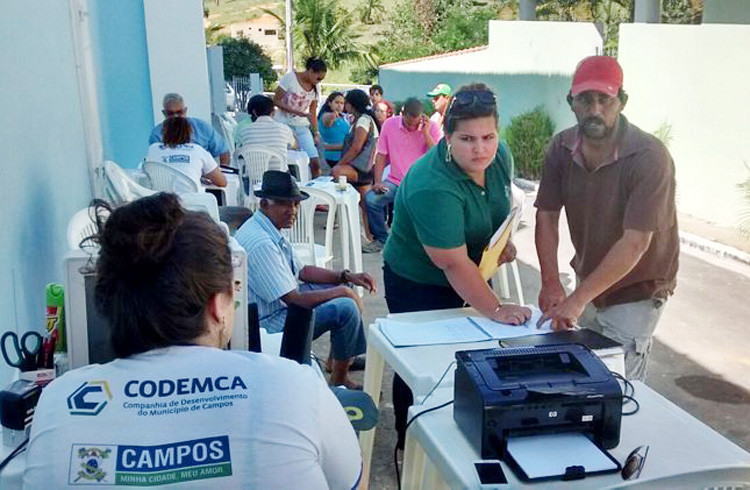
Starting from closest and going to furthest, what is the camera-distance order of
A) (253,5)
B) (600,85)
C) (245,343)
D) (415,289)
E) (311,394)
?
1. (311,394)
2. (245,343)
3. (600,85)
4. (415,289)
5. (253,5)

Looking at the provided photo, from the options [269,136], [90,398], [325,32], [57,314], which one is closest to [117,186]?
[57,314]

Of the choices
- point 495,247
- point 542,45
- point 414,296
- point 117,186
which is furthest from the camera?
point 542,45

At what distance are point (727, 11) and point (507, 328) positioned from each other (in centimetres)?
953

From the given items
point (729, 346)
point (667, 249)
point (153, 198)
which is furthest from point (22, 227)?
point (729, 346)

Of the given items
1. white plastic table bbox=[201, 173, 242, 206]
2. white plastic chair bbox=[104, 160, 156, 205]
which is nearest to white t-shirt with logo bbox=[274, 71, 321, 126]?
white plastic table bbox=[201, 173, 242, 206]

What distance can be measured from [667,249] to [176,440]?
205 centimetres

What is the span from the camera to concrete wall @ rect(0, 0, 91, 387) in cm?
267

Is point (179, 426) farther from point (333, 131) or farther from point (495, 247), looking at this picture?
point (333, 131)

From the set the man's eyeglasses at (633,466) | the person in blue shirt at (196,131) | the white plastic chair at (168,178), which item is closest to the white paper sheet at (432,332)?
the man's eyeglasses at (633,466)

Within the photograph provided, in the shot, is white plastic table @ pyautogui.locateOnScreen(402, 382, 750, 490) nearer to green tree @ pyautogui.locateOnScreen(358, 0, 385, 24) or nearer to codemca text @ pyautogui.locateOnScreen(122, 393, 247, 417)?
codemca text @ pyautogui.locateOnScreen(122, 393, 247, 417)

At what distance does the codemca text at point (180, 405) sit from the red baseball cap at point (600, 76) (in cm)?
182

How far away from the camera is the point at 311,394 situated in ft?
5.03

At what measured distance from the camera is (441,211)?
104 inches

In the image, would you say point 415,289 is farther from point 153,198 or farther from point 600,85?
point 153,198
